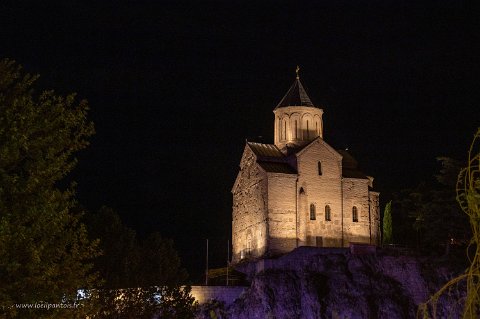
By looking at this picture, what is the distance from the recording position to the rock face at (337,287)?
45.8 meters

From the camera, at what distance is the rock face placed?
150ft

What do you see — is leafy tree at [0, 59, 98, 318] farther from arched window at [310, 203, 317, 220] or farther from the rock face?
arched window at [310, 203, 317, 220]

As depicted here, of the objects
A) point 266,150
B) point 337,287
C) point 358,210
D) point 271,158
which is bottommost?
point 337,287

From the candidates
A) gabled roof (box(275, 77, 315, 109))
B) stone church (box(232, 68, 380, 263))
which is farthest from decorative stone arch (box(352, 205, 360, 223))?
gabled roof (box(275, 77, 315, 109))

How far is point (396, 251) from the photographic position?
1987 inches

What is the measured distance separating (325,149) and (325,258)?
1011 centimetres

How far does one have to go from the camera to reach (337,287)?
4703cm

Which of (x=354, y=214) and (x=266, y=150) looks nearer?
(x=354, y=214)

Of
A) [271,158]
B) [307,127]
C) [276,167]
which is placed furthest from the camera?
[307,127]

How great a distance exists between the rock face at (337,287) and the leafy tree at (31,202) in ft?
102

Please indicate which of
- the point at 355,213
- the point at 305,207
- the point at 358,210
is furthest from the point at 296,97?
the point at 355,213

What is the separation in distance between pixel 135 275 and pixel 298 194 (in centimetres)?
1936

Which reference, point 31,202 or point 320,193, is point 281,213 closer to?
point 320,193

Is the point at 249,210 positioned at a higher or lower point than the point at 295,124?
lower
